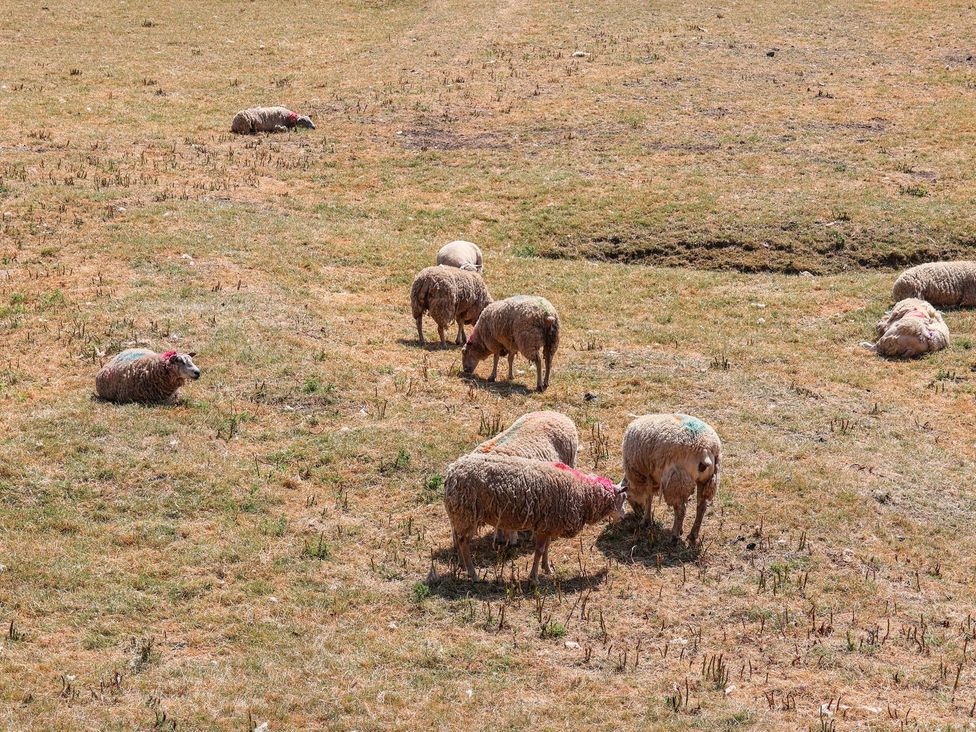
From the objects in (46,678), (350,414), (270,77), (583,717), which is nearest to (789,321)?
(350,414)

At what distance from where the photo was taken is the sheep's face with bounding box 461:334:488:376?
1849cm

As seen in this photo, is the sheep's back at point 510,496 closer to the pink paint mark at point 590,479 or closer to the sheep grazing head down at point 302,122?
the pink paint mark at point 590,479

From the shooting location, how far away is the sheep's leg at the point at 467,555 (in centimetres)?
1238

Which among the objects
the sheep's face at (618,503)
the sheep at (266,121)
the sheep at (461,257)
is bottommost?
the sheep's face at (618,503)

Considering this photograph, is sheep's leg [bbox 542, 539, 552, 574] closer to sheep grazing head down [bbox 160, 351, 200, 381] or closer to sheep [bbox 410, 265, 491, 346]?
sheep grazing head down [bbox 160, 351, 200, 381]

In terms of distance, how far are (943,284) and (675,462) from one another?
11817 millimetres

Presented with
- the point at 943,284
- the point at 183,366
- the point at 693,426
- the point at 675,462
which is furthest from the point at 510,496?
the point at 943,284

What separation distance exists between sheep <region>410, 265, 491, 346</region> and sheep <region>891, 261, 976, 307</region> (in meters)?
8.38

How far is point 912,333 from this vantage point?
65.4 feet

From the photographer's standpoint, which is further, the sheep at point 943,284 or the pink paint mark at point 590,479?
the sheep at point 943,284

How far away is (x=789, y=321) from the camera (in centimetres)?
2188

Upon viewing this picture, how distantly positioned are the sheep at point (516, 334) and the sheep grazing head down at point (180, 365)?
14.3 ft

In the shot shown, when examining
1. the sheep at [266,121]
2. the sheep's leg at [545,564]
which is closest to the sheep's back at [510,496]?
the sheep's leg at [545,564]

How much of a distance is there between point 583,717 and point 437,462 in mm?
5542
